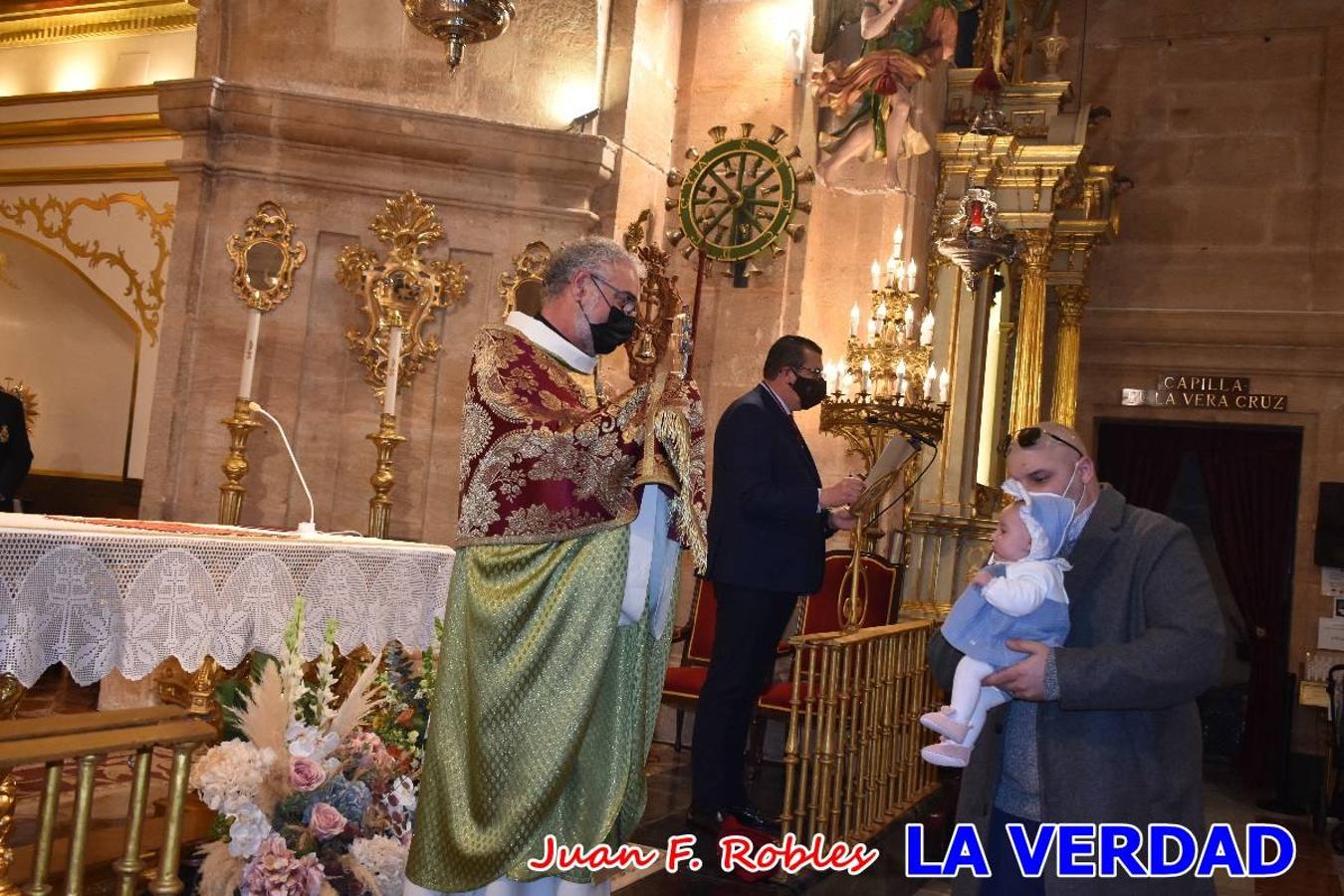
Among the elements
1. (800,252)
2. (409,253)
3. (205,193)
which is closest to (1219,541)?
(800,252)

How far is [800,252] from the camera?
7.59 m

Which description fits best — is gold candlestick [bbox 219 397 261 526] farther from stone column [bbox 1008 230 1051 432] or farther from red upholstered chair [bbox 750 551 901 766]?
stone column [bbox 1008 230 1051 432]

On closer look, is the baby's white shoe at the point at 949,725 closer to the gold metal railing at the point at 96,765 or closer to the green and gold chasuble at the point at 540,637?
the green and gold chasuble at the point at 540,637

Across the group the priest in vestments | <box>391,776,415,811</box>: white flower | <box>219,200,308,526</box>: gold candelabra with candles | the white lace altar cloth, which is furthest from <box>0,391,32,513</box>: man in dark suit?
the priest in vestments

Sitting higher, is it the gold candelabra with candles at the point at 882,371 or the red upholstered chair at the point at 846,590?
the gold candelabra with candles at the point at 882,371

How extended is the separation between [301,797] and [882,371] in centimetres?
449

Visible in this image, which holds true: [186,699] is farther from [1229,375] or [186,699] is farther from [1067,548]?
[1229,375]

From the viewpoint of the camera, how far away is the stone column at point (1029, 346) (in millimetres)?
9359

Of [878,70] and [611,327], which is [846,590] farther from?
[611,327]

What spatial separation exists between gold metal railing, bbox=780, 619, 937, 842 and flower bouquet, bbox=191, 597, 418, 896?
1407mm

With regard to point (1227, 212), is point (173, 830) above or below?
below

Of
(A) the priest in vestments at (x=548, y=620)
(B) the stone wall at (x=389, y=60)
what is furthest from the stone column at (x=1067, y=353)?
(A) the priest in vestments at (x=548, y=620)

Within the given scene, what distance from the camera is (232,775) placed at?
3.36 m

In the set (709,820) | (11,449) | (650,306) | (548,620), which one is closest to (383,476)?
(650,306)
